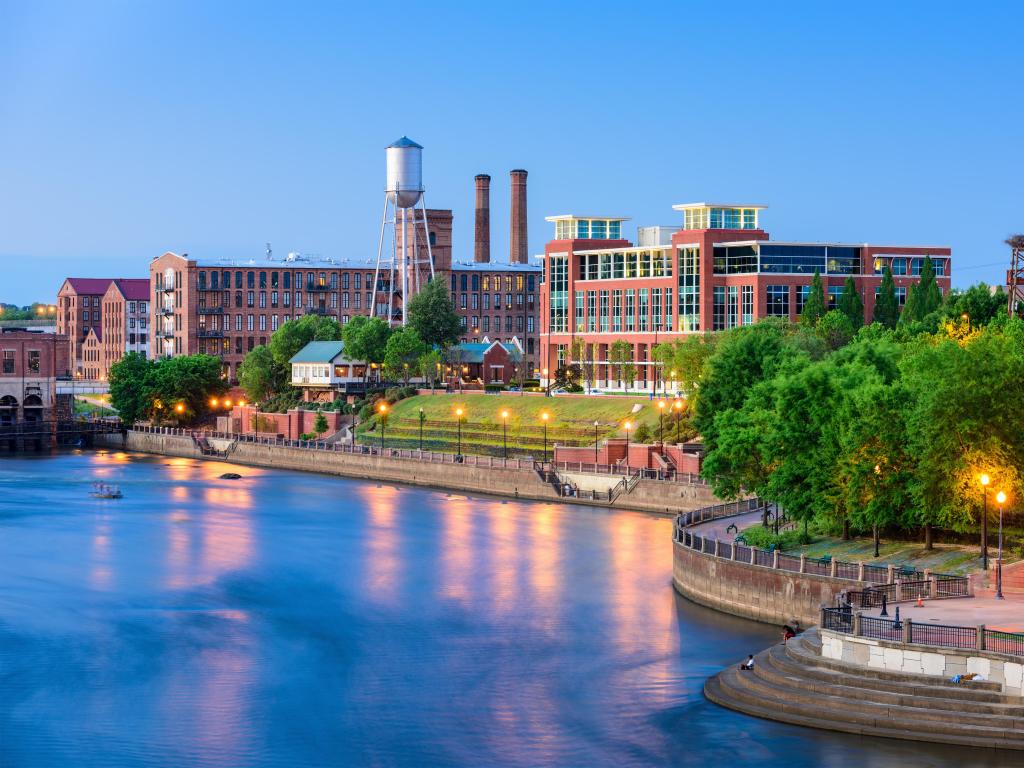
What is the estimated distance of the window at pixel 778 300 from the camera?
126 m

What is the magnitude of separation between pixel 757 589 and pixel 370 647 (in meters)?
13.9

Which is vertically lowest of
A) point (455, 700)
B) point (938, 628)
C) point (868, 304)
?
point (455, 700)

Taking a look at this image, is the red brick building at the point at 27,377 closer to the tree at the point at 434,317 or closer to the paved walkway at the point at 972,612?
the tree at the point at 434,317

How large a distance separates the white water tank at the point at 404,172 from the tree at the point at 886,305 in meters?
60.2

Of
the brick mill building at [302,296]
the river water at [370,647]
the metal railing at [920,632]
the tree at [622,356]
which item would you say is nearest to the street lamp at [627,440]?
the river water at [370,647]

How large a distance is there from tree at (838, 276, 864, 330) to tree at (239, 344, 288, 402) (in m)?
62.7

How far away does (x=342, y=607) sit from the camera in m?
62.7

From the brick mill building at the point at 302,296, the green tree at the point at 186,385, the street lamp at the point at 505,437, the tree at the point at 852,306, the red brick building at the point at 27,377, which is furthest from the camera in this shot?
the brick mill building at the point at 302,296

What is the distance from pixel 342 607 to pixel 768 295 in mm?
71566

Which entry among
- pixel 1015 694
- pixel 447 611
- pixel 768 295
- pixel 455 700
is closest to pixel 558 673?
pixel 455 700

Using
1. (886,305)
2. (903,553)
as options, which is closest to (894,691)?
(903,553)

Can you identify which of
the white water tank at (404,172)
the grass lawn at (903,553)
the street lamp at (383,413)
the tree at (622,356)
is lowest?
the grass lawn at (903,553)

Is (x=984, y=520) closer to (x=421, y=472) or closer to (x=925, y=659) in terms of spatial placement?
(x=925, y=659)

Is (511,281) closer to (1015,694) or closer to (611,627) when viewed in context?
(611,627)
